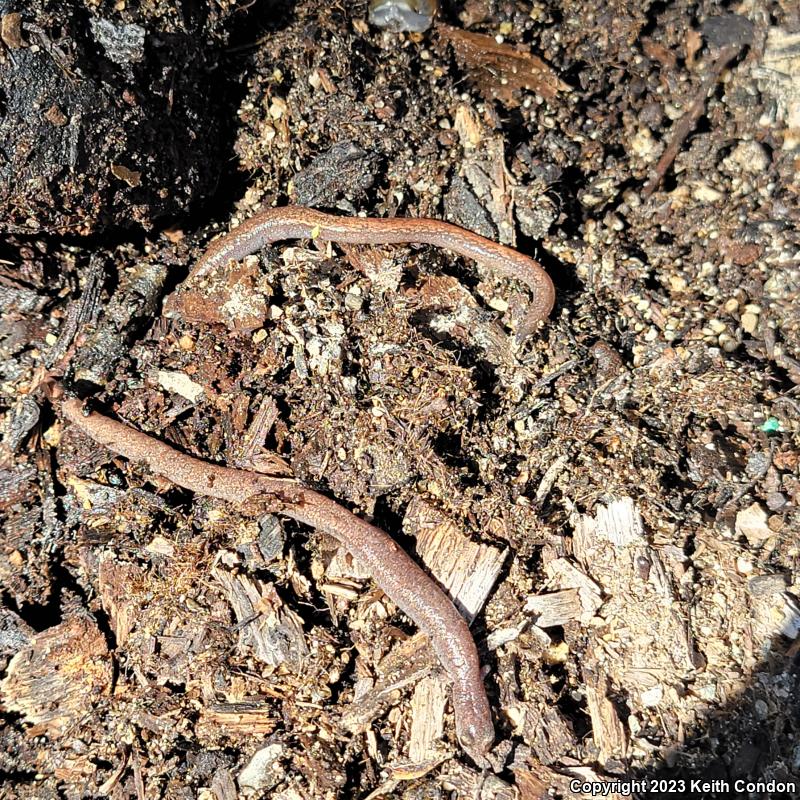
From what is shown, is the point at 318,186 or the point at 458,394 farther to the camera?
the point at 318,186

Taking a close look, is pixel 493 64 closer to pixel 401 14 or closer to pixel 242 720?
pixel 401 14

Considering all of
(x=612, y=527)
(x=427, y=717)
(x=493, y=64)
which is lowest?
(x=427, y=717)

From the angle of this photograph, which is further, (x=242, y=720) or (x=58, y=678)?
(x=58, y=678)

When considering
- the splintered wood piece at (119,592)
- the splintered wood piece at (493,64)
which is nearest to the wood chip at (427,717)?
the splintered wood piece at (119,592)

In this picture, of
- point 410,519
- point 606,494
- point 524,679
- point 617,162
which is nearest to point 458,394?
point 410,519

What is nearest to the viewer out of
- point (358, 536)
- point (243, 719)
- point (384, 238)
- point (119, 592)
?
point (243, 719)

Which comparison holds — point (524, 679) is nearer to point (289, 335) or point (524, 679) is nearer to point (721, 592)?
point (721, 592)

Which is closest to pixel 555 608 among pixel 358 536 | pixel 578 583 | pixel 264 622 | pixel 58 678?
pixel 578 583
